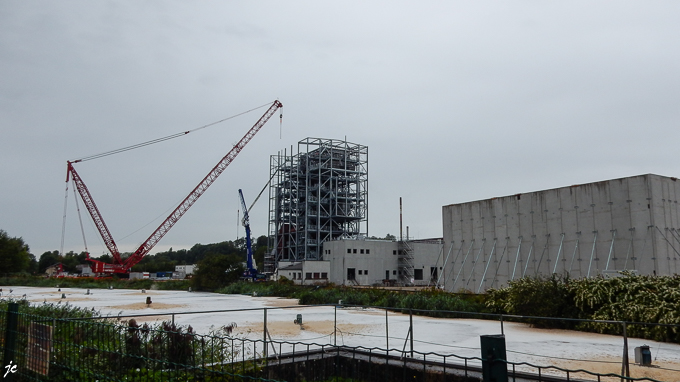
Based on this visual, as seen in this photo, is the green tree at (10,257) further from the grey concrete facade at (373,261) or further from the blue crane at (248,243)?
the grey concrete facade at (373,261)

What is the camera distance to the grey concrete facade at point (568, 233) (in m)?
30.9

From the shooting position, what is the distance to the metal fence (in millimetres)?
6781

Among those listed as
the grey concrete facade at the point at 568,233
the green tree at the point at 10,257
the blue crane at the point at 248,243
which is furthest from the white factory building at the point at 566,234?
the green tree at the point at 10,257

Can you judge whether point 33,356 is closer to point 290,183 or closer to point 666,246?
point 666,246

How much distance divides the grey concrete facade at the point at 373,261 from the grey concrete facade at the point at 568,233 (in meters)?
29.1

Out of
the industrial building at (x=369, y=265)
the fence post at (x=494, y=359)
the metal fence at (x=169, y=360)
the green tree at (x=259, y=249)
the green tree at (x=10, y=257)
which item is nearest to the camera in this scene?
the fence post at (x=494, y=359)

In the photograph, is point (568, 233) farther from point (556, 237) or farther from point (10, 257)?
point (10, 257)

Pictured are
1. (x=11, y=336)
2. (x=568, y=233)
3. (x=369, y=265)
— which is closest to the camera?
(x=11, y=336)

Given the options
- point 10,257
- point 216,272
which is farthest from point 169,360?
point 10,257

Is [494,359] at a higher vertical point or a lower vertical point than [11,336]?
higher

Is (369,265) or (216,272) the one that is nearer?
(216,272)

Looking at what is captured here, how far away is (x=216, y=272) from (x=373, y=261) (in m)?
24.6

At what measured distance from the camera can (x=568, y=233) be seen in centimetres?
3469

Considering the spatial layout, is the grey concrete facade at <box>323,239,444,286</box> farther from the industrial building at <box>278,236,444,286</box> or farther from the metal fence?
the metal fence
